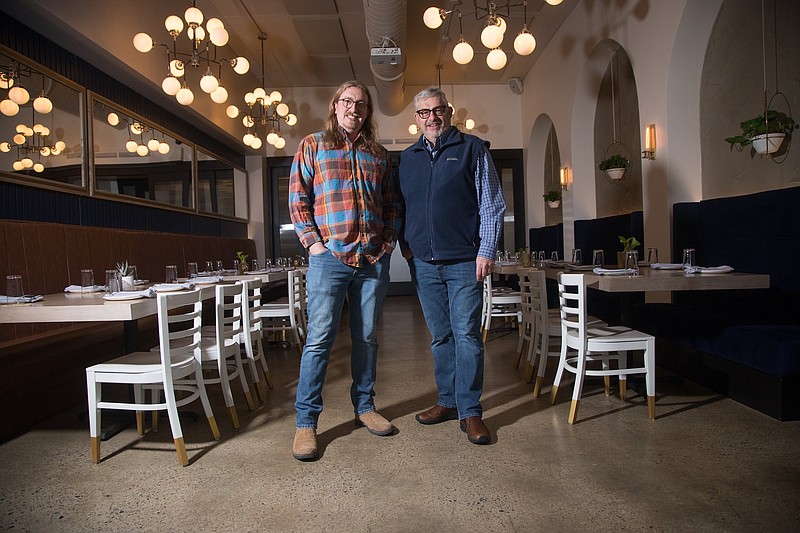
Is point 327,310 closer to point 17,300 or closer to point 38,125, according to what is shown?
point 17,300

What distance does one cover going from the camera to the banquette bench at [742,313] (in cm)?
304

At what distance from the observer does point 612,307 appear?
5.72 metres

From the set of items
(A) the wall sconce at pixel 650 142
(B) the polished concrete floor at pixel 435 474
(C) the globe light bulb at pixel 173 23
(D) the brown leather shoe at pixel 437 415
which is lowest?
(B) the polished concrete floor at pixel 435 474

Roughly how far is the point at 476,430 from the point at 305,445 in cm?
83

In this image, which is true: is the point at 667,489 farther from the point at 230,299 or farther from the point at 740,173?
the point at 230,299

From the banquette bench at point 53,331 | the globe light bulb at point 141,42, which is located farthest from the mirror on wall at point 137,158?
the globe light bulb at point 141,42

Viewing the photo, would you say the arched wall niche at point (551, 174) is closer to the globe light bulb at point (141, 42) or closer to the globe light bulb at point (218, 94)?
the globe light bulb at point (218, 94)

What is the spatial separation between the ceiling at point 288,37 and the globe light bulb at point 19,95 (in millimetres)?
554

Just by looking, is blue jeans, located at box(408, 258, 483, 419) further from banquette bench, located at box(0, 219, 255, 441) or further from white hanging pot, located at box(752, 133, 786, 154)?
white hanging pot, located at box(752, 133, 786, 154)

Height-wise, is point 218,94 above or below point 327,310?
above

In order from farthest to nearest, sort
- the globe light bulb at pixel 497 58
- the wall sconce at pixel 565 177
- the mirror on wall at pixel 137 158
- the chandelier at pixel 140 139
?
the wall sconce at pixel 565 177
the chandelier at pixel 140 139
the mirror on wall at pixel 137 158
the globe light bulb at pixel 497 58

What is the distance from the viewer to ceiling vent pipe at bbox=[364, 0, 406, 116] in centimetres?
588

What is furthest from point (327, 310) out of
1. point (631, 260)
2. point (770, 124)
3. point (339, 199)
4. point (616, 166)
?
point (616, 166)

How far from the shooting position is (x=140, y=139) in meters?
6.34
